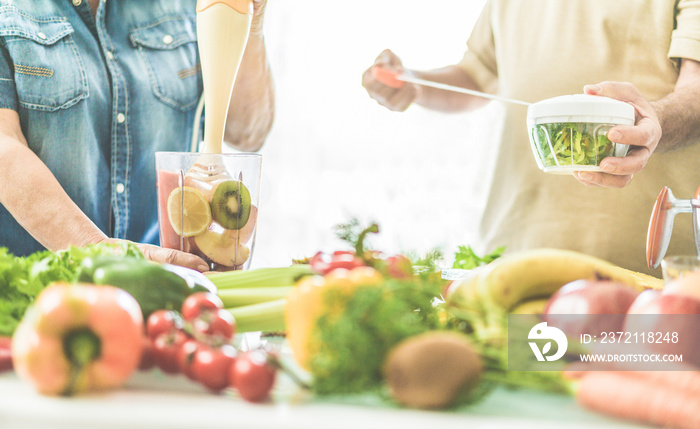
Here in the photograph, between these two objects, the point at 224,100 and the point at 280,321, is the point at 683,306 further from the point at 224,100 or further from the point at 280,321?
the point at 224,100

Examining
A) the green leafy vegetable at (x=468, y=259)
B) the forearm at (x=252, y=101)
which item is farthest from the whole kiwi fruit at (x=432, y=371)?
the forearm at (x=252, y=101)

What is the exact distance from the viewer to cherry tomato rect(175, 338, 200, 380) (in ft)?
1.80

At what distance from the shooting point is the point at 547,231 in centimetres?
169

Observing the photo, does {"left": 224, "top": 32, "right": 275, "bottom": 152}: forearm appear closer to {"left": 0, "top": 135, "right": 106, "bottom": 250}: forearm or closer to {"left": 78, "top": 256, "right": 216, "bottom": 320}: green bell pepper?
{"left": 0, "top": 135, "right": 106, "bottom": 250}: forearm

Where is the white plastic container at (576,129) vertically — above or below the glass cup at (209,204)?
above

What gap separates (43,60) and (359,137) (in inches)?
80.2

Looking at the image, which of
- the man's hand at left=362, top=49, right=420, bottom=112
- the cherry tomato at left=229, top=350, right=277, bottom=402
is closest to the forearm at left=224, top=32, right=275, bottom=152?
the man's hand at left=362, top=49, right=420, bottom=112

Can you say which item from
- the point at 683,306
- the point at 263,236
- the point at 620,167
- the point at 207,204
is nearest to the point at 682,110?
the point at 620,167

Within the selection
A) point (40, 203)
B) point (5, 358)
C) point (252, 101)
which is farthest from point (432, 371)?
point (252, 101)

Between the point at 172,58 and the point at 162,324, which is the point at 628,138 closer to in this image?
the point at 162,324

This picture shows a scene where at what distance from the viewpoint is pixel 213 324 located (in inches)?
23.9

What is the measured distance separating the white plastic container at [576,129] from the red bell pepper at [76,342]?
0.75 meters

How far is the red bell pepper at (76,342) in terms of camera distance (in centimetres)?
50

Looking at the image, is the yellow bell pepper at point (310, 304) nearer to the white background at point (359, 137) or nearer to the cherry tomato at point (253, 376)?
the cherry tomato at point (253, 376)
